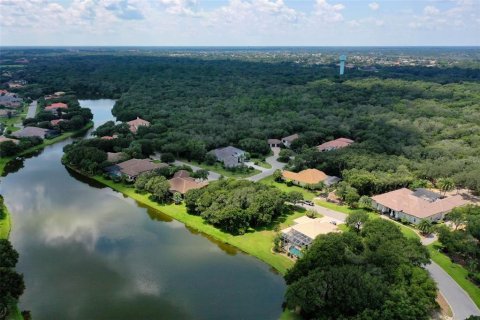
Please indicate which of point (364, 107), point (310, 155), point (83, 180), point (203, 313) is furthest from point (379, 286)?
point (364, 107)

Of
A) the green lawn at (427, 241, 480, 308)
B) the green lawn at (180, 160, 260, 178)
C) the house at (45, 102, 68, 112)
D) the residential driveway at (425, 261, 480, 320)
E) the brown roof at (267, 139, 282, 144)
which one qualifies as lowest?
the green lawn at (427, 241, 480, 308)

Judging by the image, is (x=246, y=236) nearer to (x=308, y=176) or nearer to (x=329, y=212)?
(x=329, y=212)

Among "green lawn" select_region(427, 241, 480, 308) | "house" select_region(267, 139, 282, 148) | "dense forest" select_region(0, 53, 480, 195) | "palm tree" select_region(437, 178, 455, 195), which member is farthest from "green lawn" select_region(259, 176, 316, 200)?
"house" select_region(267, 139, 282, 148)

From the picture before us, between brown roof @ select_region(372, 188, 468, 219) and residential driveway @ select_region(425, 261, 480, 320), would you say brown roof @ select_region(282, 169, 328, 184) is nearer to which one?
brown roof @ select_region(372, 188, 468, 219)

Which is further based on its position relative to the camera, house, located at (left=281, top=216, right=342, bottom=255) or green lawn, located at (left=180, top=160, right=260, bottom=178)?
green lawn, located at (left=180, top=160, right=260, bottom=178)

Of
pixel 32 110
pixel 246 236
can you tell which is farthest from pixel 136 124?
pixel 246 236

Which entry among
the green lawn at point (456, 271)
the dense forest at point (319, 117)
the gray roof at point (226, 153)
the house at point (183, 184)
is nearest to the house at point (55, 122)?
the dense forest at point (319, 117)
